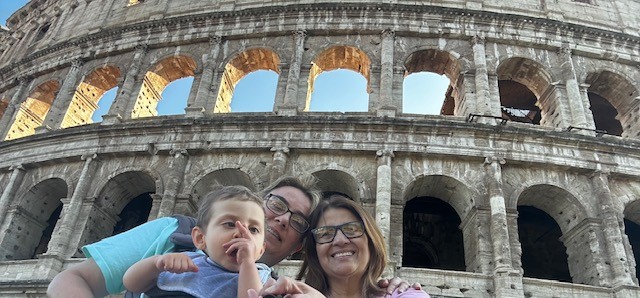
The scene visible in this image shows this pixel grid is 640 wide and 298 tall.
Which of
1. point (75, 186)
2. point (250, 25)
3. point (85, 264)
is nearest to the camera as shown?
point (85, 264)

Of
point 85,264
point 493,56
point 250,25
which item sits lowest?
point 85,264

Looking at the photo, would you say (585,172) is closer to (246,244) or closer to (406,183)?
(406,183)

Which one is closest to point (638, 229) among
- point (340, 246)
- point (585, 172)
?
point (585, 172)

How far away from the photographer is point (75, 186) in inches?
508

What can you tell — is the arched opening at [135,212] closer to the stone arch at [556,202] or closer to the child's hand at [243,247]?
the stone arch at [556,202]

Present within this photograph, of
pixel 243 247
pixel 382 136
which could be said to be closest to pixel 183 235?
pixel 243 247

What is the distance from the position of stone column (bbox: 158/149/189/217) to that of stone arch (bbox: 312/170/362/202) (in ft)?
11.2

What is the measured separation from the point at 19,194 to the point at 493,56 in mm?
14087

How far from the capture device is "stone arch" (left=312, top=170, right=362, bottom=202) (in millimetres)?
11771

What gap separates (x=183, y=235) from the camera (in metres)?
2.40

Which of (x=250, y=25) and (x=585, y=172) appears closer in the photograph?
(x=585, y=172)

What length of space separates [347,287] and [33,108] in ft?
60.2

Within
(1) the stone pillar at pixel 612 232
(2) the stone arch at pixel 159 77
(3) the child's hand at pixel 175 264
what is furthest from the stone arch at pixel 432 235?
(3) the child's hand at pixel 175 264

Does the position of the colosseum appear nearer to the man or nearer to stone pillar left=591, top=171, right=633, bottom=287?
stone pillar left=591, top=171, right=633, bottom=287
